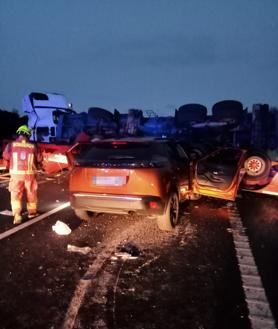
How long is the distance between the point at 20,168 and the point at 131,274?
9.90 feet

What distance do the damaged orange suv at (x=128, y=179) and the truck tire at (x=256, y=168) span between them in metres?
2.97

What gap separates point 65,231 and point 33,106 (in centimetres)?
1822

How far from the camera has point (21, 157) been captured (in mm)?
5938

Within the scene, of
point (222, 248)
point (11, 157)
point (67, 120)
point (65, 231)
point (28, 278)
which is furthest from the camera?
point (67, 120)

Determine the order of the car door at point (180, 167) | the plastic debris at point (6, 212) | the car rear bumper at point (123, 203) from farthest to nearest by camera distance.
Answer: the plastic debris at point (6, 212)
the car door at point (180, 167)
the car rear bumper at point (123, 203)

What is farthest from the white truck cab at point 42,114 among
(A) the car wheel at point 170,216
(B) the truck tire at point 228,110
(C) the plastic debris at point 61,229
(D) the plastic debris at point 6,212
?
(A) the car wheel at point 170,216

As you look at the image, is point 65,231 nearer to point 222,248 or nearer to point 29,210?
point 29,210

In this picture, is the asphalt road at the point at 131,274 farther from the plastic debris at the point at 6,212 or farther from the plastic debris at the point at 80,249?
the plastic debris at the point at 6,212

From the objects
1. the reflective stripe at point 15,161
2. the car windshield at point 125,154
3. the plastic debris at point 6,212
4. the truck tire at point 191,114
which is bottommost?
the plastic debris at point 6,212

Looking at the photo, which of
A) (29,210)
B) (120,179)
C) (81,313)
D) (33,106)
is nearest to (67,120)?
(33,106)

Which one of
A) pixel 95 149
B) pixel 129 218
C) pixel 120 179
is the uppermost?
pixel 95 149

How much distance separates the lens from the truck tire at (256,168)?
7.85m

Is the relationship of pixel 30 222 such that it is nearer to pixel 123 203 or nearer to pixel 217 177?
pixel 123 203

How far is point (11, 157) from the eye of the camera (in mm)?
5988
